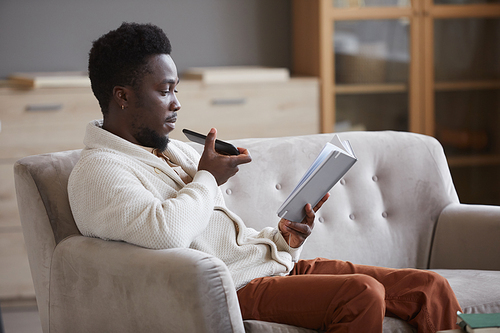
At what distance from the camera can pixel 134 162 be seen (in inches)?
48.8

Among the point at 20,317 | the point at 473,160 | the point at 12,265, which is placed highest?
the point at 473,160

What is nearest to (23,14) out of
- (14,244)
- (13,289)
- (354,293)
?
(14,244)

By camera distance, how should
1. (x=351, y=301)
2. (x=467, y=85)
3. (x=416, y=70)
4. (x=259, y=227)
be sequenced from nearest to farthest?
1. (x=351, y=301)
2. (x=259, y=227)
3. (x=416, y=70)
4. (x=467, y=85)

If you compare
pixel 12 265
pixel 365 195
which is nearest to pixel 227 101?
pixel 365 195

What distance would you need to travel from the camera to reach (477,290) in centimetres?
136

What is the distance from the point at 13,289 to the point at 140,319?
5.02 feet

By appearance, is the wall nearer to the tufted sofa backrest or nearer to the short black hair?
the tufted sofa backrest

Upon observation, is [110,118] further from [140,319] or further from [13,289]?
[13,289]

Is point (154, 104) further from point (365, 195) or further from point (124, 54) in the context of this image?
point (365, 195)

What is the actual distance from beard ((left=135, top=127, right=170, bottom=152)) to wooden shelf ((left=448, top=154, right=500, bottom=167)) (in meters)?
1.99

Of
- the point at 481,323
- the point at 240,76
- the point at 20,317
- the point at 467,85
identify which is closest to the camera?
the point at 481,323

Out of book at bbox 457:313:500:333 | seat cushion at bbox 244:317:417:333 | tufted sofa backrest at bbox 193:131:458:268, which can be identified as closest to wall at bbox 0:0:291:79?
tufted sofa backrest at bbox 193:131:458:268

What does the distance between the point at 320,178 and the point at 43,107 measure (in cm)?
159

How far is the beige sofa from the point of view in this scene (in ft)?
3.45
